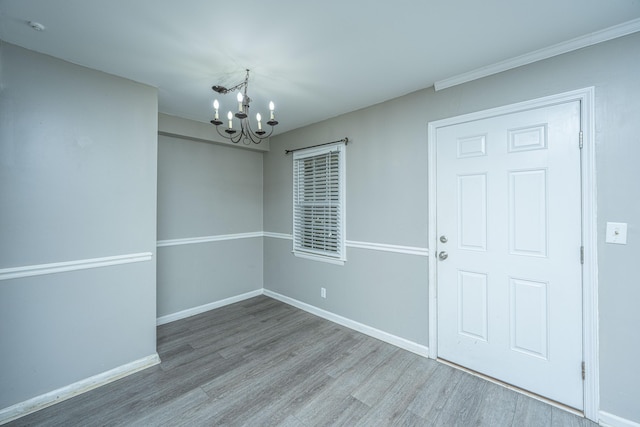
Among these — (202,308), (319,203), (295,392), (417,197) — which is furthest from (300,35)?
(202,308)

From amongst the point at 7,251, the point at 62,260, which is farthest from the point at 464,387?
the point at 7,251

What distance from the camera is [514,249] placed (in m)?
2.00

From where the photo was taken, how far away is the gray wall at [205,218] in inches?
128

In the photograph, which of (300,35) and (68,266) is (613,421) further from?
(68,266)

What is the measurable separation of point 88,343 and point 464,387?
296cm

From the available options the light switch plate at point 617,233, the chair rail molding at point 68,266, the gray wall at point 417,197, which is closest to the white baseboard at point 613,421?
the gray wall at point 417,197

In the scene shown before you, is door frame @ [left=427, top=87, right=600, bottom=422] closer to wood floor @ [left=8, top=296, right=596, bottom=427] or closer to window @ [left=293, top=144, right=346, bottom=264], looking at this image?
wood floor @ [left=8, top=296, right=596, bottom=427]

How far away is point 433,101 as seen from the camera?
7.85ft

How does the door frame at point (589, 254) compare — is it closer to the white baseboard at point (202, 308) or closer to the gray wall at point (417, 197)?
the gray wall at point (417, 197)

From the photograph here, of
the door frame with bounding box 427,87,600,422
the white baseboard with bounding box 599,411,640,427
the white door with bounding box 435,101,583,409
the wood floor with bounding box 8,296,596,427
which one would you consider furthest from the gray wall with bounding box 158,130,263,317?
the white baseboard with bounding box 599,411,640,427

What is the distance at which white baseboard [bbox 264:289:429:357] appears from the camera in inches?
98.8

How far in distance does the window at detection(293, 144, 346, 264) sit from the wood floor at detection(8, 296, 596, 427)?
109 cm

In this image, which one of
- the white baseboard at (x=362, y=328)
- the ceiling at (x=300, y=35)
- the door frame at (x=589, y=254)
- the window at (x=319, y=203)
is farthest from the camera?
the window at (x=319, y=203)

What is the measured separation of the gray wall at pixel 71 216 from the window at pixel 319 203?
1.77m
